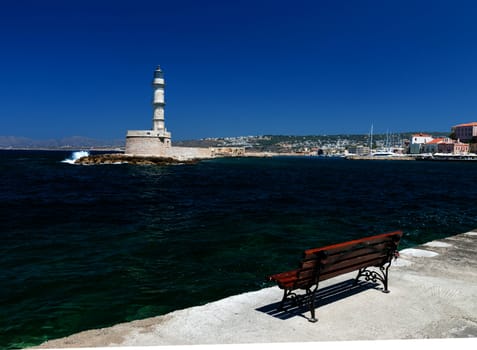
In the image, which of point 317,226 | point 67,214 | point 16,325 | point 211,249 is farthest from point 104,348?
point 67,214

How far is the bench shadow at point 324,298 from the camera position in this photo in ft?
14.9

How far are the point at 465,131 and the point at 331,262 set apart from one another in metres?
155

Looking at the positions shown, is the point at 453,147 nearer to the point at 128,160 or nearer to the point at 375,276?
the point at 128,160

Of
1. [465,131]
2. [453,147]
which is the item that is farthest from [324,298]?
[465,131]

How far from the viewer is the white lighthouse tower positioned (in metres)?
64.8

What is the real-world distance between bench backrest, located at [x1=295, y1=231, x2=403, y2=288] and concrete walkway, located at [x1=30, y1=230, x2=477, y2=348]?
434 millimetres

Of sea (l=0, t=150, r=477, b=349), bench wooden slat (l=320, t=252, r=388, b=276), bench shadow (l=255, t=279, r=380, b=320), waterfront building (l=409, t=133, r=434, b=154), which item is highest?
waterfront building (l=409, t=133, r=434, b=154)

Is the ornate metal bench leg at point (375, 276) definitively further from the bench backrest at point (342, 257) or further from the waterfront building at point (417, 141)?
the waterfront building at point (417, 141)

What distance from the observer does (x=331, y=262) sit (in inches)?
178

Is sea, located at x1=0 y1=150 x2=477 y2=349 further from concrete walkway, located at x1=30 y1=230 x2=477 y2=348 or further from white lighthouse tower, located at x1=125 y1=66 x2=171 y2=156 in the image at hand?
white lighthouse tower, located at x1=125 y1=66 x2=171 y2=156

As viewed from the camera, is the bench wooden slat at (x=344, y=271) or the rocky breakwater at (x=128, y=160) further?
the rocky breakwater at (x=128, y=160)

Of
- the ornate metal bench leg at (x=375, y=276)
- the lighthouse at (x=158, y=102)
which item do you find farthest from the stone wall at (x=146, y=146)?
the ornate metal bench leg at (x=375, y=276)

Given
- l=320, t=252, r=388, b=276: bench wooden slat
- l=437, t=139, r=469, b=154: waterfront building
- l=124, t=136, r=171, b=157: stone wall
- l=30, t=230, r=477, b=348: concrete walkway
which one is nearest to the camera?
l=30, t=230, r=477, b=348: concrete walkway

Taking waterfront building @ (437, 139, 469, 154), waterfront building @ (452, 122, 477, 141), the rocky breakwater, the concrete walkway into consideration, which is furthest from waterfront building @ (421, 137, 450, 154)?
the concrete walkway
